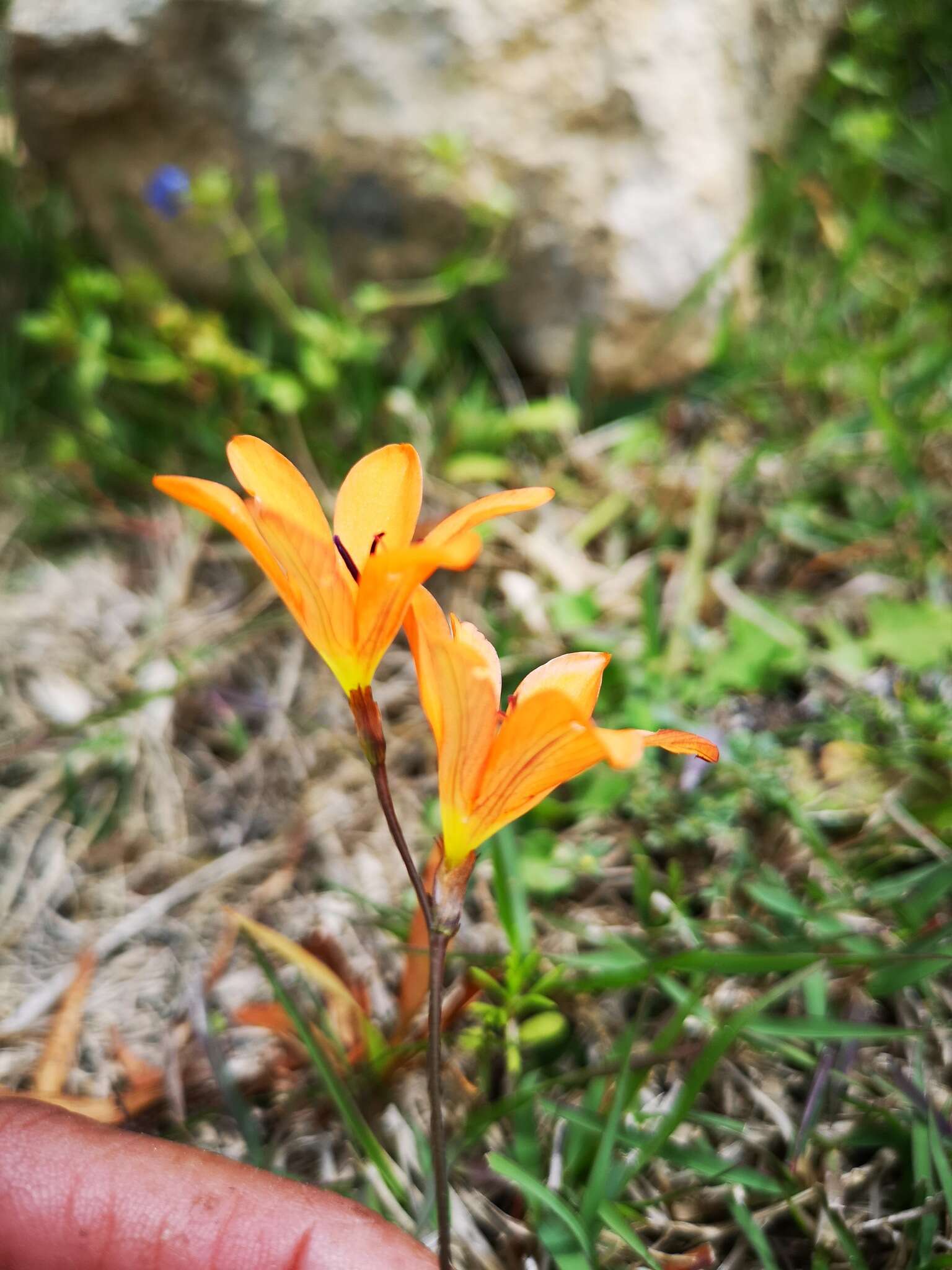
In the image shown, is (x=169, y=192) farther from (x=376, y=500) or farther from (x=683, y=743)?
(x=683, y=743)

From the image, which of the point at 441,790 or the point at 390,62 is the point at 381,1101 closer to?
the point at 441,790

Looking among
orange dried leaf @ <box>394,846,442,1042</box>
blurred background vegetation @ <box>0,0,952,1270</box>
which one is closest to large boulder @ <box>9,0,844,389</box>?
blurred background vegetation @ <box>0,0,952,1270</box>

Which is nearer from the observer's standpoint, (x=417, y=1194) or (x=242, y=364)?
(x=417, y=1194)

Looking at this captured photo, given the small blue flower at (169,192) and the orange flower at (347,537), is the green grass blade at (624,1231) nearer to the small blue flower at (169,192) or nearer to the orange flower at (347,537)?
the orange flower at (347,537)

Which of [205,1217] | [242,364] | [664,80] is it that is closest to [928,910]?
[205,1217]

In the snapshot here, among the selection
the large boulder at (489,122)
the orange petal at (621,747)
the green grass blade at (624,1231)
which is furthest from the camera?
the large boulder at (489,122)

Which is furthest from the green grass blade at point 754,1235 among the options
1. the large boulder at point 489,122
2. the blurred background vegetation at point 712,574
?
the large boulder at point 489,122

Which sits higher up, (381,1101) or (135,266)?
(135,266)

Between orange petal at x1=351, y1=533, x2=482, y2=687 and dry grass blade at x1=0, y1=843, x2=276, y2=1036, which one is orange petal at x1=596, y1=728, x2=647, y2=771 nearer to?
orange petal at x1=351, y1=533, x2=482, y2=687
